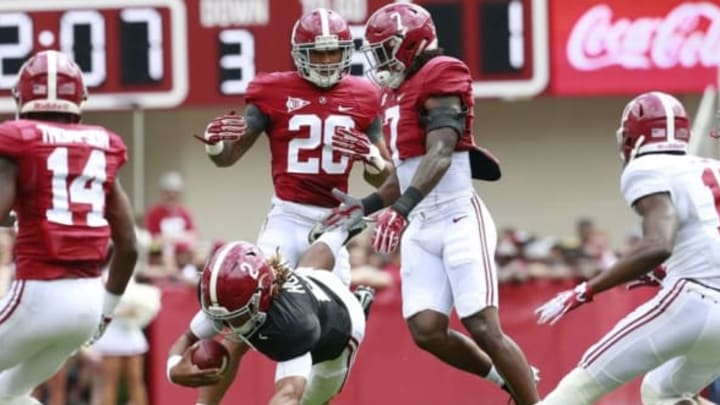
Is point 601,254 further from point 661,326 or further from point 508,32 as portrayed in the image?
point 661,326

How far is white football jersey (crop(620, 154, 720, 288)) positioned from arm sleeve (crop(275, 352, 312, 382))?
57.9 inches

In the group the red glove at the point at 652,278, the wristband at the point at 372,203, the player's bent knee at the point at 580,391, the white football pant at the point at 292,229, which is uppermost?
the wristband at the point at 372,203

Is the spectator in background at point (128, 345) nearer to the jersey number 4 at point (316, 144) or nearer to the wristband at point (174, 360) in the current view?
the jersey number 4 at point (316, 144)

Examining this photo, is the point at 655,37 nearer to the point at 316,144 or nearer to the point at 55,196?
the point at 316,144

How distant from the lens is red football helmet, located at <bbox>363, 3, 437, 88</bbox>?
29.2 ft

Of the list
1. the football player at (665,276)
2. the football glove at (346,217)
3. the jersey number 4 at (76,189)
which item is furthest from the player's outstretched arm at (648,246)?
the jersey number 4 at (76,189)

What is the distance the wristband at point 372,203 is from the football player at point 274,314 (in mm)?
667

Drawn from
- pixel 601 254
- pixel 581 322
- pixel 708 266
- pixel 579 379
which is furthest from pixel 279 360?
pixel 601 254

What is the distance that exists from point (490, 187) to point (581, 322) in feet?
19.7

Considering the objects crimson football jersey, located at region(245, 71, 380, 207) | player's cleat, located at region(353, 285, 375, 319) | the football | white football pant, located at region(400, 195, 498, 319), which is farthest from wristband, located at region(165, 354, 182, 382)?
crimson football jersey, located at region(245, 71, 380, 207)

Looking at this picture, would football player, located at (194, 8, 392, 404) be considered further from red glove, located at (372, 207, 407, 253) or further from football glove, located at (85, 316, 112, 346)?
football glove, located at (85, 316, 112, 346)

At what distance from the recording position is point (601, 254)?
1409 centimetres

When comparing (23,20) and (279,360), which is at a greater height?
(23,20)

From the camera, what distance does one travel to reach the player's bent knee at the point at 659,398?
8.14 meters
